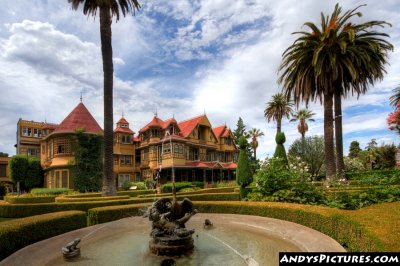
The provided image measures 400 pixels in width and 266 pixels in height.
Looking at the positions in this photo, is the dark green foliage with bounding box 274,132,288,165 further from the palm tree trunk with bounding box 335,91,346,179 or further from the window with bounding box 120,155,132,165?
the window with bounding box 120,155,132,165

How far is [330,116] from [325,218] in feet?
54.0

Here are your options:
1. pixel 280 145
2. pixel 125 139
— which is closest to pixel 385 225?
pixel 280 145

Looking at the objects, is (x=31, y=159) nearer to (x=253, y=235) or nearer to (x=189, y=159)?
(x=189, y=159)

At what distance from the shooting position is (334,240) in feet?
27.8

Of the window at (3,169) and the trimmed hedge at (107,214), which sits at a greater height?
the window at (3,169)

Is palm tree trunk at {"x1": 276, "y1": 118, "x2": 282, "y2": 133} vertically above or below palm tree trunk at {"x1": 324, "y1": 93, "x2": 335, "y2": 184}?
above

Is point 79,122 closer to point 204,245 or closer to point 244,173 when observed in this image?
point 244,173

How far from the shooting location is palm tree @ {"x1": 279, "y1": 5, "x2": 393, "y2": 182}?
72.3ft

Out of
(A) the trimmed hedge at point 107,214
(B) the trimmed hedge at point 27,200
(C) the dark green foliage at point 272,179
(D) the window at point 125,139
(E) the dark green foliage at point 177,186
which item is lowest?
(E) the dark green foliage at point 177,186

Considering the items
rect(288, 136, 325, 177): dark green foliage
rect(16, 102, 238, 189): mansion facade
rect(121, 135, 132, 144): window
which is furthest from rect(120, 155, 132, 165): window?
rect(288, 136, 325, 177): dark green foliage

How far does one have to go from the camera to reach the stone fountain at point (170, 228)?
8406mm

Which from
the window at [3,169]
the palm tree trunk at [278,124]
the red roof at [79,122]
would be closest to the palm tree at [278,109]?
the palm tree trunk at [278,124]

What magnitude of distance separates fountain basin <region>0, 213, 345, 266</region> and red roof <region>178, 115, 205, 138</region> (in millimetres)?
29833

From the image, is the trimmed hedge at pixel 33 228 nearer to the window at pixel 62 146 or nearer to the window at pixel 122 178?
the window at pixel 62 146
